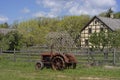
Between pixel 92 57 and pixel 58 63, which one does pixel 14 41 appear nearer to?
pixel 92 57

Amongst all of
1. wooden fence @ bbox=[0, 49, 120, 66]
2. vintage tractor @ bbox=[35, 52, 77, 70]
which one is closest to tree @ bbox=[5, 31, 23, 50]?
wooden fence @ bbox=[0, 49, 120, 66]

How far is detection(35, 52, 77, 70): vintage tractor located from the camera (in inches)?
842

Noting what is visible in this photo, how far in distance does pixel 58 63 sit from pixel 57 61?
0.16 m

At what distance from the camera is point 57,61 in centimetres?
2158

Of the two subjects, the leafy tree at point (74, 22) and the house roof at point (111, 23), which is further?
the leafy tree at point (74, 22)

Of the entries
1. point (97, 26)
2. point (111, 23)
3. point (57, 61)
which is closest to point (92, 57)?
point (57, 61)

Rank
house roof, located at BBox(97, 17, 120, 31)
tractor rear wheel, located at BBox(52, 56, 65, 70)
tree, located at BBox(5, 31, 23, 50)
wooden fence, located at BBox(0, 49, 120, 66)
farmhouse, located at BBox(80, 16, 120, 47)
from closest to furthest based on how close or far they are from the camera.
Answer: tractor rear wheel, located at BBox(52, 56, 65, 70)
wooden fence, located at BBox(0, 49, 120, 66)
tree, located at BBox(5, 31, 23, 50)
house roof, located at BBox(97, 17, 120, 31)
farmhouse, located at BBox(80, 16, 120, 47)

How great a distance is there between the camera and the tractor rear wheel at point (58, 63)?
21.4m

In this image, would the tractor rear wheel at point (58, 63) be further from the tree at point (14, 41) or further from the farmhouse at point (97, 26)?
the farmhouse at point (97, 26)

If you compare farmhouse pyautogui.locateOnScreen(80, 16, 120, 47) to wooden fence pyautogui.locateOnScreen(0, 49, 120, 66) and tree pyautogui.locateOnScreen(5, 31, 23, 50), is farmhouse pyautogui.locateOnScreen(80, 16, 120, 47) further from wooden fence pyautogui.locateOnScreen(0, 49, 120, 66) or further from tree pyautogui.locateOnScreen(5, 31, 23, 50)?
wooden fence pyautogui.locateOnScreen(0, 49, 120, 66)

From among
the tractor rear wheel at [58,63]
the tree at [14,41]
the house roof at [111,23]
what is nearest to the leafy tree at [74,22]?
the house roof at [111,23]

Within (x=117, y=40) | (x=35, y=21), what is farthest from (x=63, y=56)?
(x=35, y=21)

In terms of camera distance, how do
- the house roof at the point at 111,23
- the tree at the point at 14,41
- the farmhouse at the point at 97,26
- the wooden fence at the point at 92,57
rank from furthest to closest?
the farmhouse at the point at 97,26
the house roof at the point at 111,23
the tree at the point at 14,41
the wooden fence at the point at 92,57

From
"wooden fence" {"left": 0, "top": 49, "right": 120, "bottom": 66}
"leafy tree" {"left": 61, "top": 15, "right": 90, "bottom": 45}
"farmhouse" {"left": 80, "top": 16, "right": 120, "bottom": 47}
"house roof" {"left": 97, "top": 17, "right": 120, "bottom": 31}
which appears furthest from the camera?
"leafy tree" {"left": 61, "top": 15, "right": 90, "bottom": 45}
